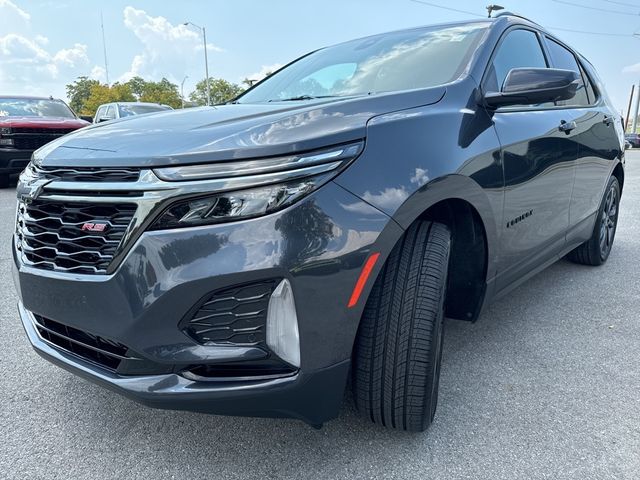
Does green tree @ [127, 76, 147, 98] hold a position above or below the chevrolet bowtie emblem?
below

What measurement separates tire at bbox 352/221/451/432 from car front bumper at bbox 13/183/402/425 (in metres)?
0.14

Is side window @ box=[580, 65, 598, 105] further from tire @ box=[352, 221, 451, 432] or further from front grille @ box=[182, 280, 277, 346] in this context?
front grille @ box=[182, 280, 277, 346]

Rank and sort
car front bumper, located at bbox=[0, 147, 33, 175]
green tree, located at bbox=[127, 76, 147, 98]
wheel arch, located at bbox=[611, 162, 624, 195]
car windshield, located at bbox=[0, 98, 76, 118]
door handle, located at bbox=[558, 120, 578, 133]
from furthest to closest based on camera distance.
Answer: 1. green tree, located at bbox=[127, 76, 147, 98]
2. car windshield, located at bbox=[0, 98, 76, 118]
3. car front bumper, located at bbox=[0, 147, 33, 175]
4. wheel arch, located at bbox=[611, 162, 624, 195]
5. door handle, located at bbox=[558, 120, 578, 133]

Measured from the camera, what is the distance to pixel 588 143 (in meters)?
3.21

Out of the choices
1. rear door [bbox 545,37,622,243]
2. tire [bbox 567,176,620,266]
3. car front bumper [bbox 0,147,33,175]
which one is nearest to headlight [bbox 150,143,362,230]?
rear door [bbox 545,37,622,243]

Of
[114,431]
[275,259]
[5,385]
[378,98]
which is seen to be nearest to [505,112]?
[378,98]

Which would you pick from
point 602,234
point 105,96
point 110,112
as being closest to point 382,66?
point 602,234

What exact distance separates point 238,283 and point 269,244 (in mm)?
140

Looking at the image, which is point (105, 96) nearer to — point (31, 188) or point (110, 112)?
point (110, 112)

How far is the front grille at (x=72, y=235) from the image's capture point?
1.47 meters

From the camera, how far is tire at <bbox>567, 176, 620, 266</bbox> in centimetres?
387

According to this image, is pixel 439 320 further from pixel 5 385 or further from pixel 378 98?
pixel 5 385

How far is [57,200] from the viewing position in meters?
1.61

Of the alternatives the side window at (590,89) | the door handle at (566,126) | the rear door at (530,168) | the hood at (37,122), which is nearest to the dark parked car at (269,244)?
the rear door at (530,168)
